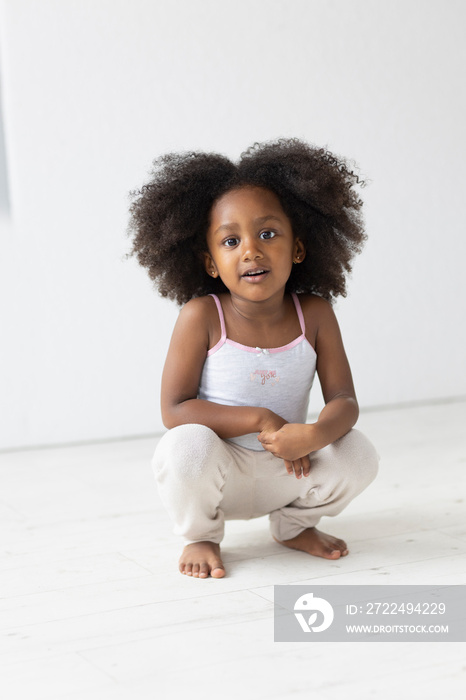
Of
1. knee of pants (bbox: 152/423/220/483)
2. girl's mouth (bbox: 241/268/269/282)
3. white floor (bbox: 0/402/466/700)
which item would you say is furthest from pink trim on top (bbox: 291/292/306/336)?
white floor (bbox: 0/402/466/700)

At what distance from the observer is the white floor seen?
38.5 inches

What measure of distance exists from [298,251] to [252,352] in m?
Result: 0.19

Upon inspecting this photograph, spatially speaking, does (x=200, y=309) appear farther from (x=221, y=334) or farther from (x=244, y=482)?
(x=244, y=482)

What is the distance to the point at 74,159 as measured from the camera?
2.29 m

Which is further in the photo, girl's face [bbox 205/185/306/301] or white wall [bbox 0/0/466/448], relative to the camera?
white wall [bbox 0/0/466/448]

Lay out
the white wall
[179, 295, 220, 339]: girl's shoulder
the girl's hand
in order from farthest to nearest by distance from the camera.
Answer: the white wall, [179, 295, 220, 339]: girl's shoulder, the girl's hand

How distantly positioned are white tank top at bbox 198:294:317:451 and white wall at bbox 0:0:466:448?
38.7 inches

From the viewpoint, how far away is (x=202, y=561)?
1.33 meters

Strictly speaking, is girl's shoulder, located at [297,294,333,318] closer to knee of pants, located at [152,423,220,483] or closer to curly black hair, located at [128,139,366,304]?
curly black hair, located at [128,139,366,304]

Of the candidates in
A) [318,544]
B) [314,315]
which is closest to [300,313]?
[314,315]

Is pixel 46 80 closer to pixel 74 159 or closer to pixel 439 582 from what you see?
pixel 74 159

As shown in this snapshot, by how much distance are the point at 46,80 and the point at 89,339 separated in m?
0.65

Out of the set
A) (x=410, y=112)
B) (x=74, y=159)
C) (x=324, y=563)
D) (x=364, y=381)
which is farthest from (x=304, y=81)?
(x=324, y=563)

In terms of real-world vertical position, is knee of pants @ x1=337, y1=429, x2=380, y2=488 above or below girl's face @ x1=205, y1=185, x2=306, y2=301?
below
